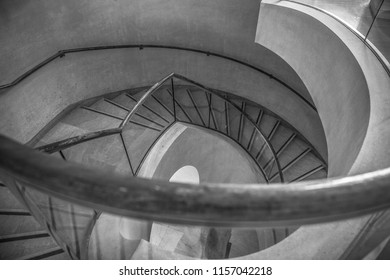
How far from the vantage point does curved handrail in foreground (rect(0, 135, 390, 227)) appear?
1189 mm

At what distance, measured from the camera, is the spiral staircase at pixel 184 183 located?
121cm

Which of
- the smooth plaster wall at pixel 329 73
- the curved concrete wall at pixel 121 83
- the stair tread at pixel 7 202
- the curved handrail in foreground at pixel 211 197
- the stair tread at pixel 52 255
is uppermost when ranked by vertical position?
the curved concrete wall at pixel 121 83

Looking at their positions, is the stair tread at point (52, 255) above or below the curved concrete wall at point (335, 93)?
below

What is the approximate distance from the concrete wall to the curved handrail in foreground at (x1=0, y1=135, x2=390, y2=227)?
5653 millimetres

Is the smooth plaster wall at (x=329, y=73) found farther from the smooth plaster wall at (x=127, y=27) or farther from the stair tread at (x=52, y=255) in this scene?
the stair tread at (x=52, y=255)

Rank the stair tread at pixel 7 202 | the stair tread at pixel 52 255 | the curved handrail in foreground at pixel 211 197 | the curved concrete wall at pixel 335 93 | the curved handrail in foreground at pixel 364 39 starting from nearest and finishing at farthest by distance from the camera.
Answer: the curved handrail in foreground at pixel 211 197 → the curved concrete wall at pixel 335 93 → the curved handrail in foreground at pixel 364 39 → the stair tread at pixel 52 255 → the stair tread at pixel 7 202

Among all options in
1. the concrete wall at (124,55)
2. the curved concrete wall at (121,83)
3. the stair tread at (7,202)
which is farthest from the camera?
the curved concrete wall at (121,83)

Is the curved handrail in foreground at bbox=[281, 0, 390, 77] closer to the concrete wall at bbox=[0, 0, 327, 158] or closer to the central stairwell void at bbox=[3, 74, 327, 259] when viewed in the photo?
the central stairwell void at bbox=[3, 74, 327, 259]

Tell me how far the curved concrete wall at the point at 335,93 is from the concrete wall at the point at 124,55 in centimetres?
221

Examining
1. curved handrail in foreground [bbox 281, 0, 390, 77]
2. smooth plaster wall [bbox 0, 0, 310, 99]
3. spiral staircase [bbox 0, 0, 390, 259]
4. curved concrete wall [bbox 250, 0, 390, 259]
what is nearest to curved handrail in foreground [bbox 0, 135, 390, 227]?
spiral staircase [bbox 0, 0, 390, 259]

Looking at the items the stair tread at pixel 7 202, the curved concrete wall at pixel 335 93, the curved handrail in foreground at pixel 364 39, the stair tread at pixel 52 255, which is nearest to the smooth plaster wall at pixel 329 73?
the curved concrete wall at pixel 335 93

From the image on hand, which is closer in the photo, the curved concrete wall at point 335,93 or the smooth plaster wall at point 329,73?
the curved concrete wall at point 335,93

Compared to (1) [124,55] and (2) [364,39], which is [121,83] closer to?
(1) [124,55]
